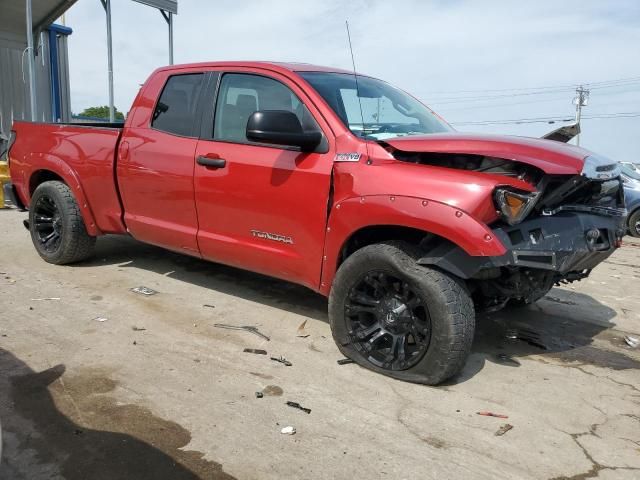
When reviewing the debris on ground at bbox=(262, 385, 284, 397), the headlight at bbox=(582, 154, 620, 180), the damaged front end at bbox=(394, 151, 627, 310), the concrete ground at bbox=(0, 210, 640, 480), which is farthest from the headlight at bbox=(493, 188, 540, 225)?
the debris on ground at bbox=(262, 385, 284, 397)

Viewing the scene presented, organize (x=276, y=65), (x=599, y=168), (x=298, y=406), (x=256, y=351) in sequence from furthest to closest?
1. (x=276, y=65)
2. (x=256, y=351)
3. (x=599, y=168)
4. (x=298, y=406)

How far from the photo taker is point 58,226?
557cm

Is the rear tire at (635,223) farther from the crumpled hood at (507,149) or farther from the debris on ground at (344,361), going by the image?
the debris on ground at (344,361)

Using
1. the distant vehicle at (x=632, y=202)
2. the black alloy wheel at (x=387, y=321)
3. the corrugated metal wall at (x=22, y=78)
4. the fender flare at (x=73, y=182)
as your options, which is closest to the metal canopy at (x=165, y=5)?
the corrugated metal wall at (x=22, y=78)

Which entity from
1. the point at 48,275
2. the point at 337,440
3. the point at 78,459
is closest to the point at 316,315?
the point at 337,440

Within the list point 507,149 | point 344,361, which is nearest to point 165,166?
point 344,361

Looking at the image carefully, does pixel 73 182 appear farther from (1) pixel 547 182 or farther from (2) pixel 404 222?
(1) pixel 547 182

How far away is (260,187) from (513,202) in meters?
1.70

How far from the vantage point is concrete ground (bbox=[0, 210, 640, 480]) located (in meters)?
2.55

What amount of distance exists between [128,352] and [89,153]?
88.9 inches

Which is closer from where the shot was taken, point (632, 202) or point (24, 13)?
point (632, 202)

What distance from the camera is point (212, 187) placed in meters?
4.20

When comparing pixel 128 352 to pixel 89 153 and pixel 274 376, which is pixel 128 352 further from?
pixel 89 153

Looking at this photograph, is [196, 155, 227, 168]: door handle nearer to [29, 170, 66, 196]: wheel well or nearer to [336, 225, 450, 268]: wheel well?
[336, 225, 450, 268]: wheel well
